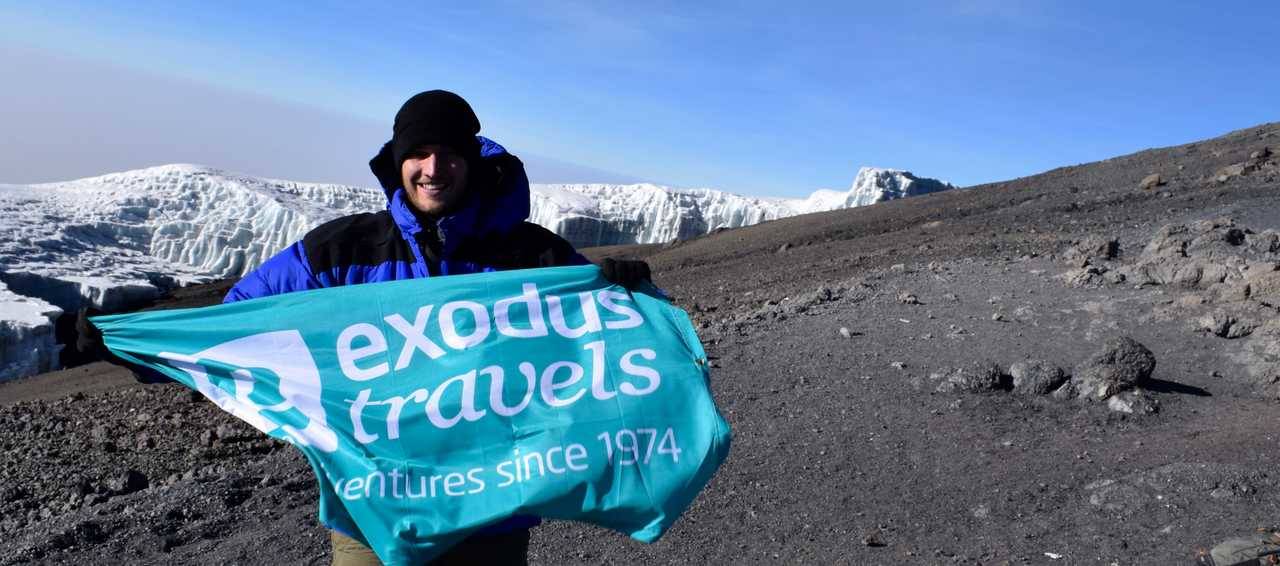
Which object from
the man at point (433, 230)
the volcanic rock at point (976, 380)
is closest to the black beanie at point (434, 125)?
the man at point (433, 230)

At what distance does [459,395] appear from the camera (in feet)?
9.42

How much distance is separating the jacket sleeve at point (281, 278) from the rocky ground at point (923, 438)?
9.53 ft

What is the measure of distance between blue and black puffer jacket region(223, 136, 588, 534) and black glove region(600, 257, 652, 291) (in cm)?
29

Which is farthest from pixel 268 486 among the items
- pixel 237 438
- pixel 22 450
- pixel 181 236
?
pixel 181 236

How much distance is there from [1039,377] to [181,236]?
28031mm

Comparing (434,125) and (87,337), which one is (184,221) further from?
(434,125)

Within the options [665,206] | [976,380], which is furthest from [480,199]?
[665,206]

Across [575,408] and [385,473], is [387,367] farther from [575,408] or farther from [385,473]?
[575,408]

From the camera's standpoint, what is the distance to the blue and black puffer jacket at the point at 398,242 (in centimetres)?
289

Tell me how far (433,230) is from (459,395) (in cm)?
45

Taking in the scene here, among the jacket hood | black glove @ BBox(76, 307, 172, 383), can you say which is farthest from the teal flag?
the jacket hood

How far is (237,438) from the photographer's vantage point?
8578mm

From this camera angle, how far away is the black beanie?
9.09ft

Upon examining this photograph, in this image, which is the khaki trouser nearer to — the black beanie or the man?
the man
